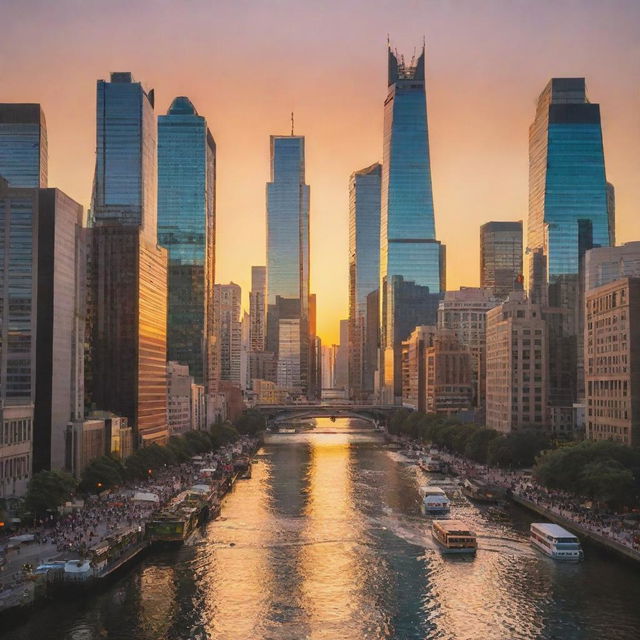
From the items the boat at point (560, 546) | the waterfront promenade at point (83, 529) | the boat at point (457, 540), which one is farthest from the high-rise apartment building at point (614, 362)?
the waterfront promenade at point (83, 529)

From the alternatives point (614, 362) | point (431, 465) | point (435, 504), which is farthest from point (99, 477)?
point (614, 362)

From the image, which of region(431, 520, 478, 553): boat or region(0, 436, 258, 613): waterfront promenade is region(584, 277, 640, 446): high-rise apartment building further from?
region(0, 436, 258, 613): waterfront promenade

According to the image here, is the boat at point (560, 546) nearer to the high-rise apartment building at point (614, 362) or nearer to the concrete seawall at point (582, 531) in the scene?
the concrete seawall at point (582, 531)

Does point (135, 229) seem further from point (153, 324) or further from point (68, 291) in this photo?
point (68, 291)

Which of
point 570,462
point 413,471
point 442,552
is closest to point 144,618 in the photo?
point 442,552

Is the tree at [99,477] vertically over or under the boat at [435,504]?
over

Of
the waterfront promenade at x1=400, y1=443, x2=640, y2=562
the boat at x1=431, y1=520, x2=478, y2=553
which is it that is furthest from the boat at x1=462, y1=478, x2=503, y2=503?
the boat at x1=431, y1=520, x2=478, y2=553

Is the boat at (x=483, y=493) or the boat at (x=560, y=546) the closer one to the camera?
the boat at (x=560, y=546)
